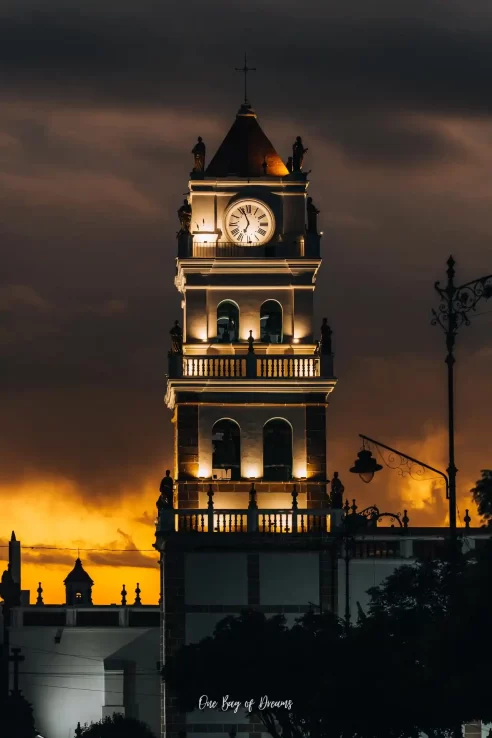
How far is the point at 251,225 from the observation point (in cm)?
10144

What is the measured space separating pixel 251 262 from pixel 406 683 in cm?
3346

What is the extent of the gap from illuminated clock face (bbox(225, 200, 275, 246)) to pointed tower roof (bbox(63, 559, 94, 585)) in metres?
76.4

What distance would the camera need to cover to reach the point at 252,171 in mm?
101625

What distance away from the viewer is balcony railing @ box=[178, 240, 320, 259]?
10106 centimetres

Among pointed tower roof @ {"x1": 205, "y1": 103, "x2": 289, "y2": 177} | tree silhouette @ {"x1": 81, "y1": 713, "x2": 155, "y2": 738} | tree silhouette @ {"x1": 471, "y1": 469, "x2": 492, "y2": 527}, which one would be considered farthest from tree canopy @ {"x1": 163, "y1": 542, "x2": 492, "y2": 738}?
tree silhouette @ {"x1": 81, "y1": 713, "x2": 155, "y2": 738}

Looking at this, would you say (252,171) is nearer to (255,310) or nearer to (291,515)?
(255,310)

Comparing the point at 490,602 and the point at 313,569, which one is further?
the point at 313,569

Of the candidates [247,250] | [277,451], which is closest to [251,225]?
[247,250]

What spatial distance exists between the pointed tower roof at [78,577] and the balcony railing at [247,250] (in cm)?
7636

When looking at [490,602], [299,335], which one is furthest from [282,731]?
[490,602]

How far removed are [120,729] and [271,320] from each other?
108 ft

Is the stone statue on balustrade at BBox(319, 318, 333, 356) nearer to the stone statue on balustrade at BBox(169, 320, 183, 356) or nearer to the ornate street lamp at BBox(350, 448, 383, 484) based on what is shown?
the stone statue on balustrade at BBox(169, 320, 183, 356)

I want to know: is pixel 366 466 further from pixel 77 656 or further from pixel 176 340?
pixel 77 656

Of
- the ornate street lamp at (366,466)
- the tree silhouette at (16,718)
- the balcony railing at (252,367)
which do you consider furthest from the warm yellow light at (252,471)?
the tree silhouette at (16,718)
